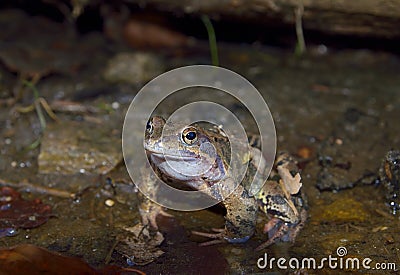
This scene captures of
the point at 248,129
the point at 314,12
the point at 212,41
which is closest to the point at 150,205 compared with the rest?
the point at 248,129

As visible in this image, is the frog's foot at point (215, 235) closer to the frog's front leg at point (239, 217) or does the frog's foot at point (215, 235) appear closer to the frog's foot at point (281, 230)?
the frog's front leg at point (239, 217)

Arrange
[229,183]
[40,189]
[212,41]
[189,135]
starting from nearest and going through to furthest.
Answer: [189,135]
[229,183]
[40,189]
[212,41]

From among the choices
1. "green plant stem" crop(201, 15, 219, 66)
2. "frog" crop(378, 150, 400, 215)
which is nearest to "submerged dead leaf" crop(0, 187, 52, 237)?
"frog" crop(378, 150, 400, 215)

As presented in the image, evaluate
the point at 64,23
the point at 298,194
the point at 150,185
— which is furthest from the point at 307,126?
the point at 64,23

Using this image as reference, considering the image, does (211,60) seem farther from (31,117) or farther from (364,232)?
(364,232)

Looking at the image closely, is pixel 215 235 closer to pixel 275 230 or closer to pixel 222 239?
pixel 222 239

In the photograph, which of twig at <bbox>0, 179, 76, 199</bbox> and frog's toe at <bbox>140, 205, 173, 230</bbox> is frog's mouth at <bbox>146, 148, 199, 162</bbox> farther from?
twig at <bbox>0, 179, 76, 199</bbox>

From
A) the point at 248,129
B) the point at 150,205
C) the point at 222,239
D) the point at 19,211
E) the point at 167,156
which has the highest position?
the point at 248,129

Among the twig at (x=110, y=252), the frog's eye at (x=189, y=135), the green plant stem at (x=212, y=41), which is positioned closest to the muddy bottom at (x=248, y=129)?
the twig at (x=110, y=252)
